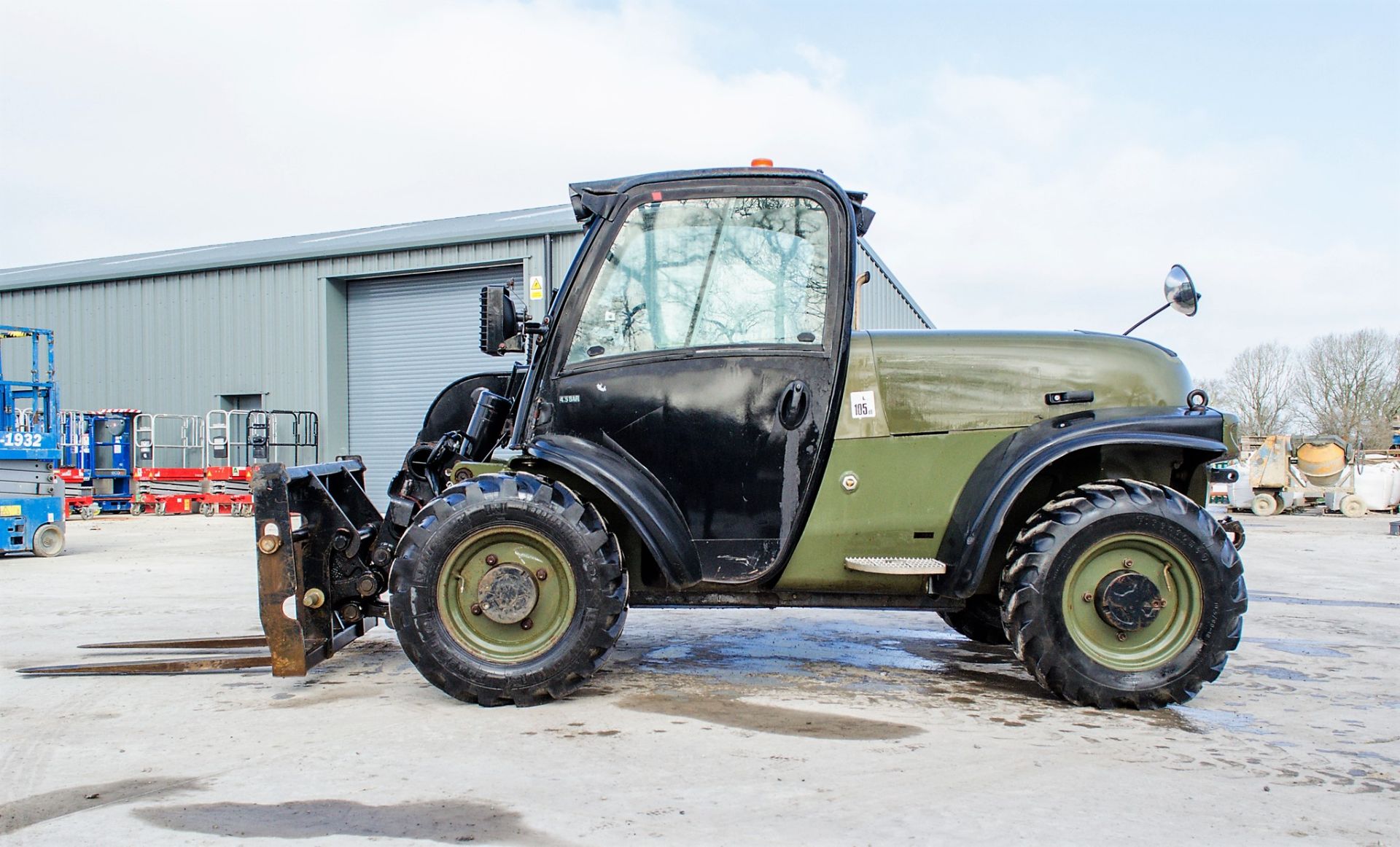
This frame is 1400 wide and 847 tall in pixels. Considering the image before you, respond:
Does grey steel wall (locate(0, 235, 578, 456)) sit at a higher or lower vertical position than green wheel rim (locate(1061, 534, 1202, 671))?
higher

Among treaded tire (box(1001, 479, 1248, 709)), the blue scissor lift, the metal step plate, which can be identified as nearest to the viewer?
treaded tire (box(1001, 479, 1248, 709))

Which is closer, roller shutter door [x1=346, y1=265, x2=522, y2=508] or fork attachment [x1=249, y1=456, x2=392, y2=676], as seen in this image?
fork attachment [x1=249, y1=456, x2=392, y2=676]

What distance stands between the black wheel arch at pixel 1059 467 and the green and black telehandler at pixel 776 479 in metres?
0.01

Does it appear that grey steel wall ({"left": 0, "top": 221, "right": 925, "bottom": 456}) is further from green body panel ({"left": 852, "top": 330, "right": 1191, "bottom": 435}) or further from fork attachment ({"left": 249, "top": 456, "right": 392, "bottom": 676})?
green body panel ({"left": 852, "top": 330, "right": 1191, "bottom": 435})

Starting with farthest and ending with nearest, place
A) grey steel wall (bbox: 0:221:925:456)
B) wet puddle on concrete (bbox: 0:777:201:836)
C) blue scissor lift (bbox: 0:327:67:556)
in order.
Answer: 1. grey steel wall (bbox: 0:221:925:456)
2. blue scissor lift (bbox: 0:327:67:556)
3. wet puddle on concrete (bbox: 0:777:201:836)

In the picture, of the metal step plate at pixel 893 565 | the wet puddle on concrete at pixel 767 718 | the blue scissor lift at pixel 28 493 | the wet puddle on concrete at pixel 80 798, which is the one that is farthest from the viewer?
the blue scissor lift at pixel 28 493

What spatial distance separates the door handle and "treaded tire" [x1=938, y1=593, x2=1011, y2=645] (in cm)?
173

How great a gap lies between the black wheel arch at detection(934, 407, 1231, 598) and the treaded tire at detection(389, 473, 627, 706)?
156 centimetres

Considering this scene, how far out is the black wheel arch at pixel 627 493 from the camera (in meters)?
4.54

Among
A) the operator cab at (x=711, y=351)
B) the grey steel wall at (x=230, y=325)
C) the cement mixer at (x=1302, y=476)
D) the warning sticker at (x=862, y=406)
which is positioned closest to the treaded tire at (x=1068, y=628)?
the warning sticker at (x=862, y=406)

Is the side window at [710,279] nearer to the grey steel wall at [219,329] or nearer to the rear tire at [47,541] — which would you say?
the rear tire at [47,541]

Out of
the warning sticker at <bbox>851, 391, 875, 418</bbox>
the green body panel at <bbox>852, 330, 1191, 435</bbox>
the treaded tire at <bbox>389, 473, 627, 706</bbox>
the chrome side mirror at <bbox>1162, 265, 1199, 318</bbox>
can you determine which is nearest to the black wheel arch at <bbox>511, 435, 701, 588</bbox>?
the treaded tire at <bbox>389, 473, 627, 706</bbox>

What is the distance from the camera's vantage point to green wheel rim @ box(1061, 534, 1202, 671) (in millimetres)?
4555

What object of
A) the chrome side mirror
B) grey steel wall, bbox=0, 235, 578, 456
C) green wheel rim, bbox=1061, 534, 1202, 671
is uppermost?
grey steel wall, bbox=0, 235, 578, 456
